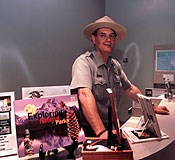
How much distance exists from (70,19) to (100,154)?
9.69 feet

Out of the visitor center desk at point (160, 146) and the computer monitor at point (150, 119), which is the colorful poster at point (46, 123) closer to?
the visitor center desk at point (160, 146)

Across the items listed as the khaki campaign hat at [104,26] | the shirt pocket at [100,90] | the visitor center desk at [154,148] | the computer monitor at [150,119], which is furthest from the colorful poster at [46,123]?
the khaki campaign hat at [104,26]

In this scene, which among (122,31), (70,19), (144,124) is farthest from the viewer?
(70,19)

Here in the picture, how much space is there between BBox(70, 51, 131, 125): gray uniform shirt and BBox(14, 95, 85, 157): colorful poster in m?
0.56

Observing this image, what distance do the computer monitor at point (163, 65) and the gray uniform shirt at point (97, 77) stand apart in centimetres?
148

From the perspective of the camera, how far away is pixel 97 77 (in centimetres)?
209

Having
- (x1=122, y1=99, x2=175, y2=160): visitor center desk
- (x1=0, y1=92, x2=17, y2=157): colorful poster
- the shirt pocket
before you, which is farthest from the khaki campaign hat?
(x1=0, y1=92, x2=17, y2=157): colorful poster

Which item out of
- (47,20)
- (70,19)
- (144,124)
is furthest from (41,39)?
(144,124)

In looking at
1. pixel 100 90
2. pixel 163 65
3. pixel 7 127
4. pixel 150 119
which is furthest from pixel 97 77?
pixel 163 65

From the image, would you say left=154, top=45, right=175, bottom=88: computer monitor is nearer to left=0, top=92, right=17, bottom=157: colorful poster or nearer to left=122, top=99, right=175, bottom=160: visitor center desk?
left=122, top=99, right=175, bottom=160: visitor center desk

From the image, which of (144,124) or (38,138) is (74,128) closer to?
(38,138)

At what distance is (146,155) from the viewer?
121 centimetres

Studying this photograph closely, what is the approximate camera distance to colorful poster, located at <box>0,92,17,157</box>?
1210 mm

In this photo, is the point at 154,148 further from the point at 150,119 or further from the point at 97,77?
the point at 97,77
